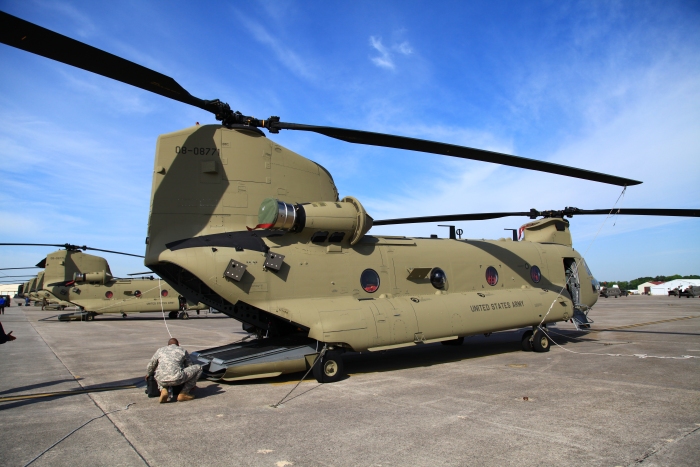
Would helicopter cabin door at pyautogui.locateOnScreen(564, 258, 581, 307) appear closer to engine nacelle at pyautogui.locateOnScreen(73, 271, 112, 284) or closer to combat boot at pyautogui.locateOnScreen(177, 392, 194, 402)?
combat boot at pyautogui.locateOnScreen(177, 392, 194, 402)

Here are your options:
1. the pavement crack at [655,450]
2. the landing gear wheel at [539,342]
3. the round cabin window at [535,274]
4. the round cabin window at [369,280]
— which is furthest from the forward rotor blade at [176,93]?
the pavement crack at [655,450]

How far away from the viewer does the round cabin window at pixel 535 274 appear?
13.9 meters

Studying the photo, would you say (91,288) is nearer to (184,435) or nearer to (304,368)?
(304,368)

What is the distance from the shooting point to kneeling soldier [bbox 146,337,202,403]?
6.96m

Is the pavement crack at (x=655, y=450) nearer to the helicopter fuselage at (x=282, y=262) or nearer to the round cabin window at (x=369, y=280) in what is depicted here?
the helicopter fuselage at (x=282, y=262)

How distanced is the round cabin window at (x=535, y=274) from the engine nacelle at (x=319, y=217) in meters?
6.62

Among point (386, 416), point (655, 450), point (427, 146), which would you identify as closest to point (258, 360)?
point (386, 416)

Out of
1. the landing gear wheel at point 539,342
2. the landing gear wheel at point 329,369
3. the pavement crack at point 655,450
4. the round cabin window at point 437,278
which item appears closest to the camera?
the pavement crack at point 655,450

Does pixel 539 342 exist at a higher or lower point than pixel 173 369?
lower

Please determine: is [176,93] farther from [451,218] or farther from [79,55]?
[451,218]

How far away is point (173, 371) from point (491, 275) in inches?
356

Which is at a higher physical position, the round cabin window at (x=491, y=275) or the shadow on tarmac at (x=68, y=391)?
the round cabin window at (x=491, y=275)

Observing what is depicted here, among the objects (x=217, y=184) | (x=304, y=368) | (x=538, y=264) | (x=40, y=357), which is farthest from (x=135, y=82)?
(x=538, y=264)

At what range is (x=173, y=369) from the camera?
7.06m
